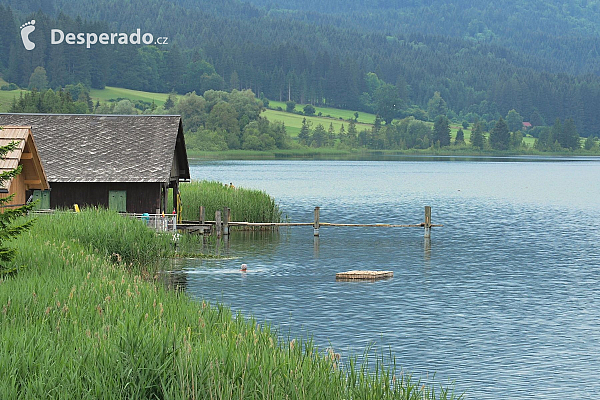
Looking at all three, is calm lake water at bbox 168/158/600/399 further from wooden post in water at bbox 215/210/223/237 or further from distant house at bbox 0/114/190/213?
distant house at bbox 0/114/190/213

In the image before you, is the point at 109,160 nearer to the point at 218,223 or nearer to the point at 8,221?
the point at 218,223

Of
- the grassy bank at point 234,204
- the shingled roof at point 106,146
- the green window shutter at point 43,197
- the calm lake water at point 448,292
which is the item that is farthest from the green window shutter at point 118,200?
the grassy bank at point 234,204

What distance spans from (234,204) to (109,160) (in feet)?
31.7

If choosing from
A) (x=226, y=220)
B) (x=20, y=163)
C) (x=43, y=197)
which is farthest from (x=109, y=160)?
(x=20, y=163)

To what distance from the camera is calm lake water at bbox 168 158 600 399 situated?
22.0 meters


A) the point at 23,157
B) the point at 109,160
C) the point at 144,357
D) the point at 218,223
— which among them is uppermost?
the point at 23,157

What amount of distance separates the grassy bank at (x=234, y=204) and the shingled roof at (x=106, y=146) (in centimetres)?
316

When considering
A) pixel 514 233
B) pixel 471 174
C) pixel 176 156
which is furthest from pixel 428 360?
pixel 471 174

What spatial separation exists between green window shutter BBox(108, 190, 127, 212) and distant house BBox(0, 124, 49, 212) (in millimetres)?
13603

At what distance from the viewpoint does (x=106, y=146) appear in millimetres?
45281

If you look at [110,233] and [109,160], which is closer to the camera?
[110,233]

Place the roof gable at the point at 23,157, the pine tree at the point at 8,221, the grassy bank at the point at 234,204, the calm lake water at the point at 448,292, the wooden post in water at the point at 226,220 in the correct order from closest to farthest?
the pine tree at the point at 8,221 → the calm lake water at the point at 448,292 → the roof gable at the point at 23,157 → the wooden post in water at the point at 226,220 → the grassy bank at the point at 234,204

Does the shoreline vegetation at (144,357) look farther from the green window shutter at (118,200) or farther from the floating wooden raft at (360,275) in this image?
the green window shutter at (118,200)

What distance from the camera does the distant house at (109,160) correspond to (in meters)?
42.8
